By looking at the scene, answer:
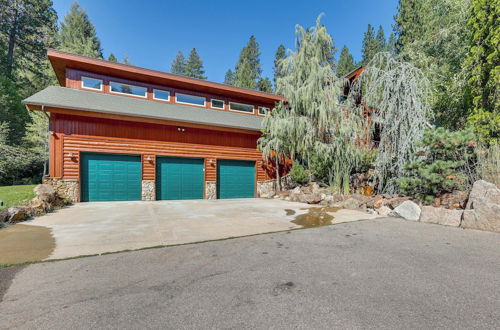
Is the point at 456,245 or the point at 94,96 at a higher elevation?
the point at 94,96

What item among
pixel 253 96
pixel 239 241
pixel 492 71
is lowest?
pixel 239 241

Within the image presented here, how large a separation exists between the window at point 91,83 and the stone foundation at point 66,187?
13.7 feet

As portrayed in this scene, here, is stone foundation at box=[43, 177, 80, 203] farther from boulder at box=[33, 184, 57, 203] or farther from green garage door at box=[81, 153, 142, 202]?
boulder at box=[33, 184, 57, 203]

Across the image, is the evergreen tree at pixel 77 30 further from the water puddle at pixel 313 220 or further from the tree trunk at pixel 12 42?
the water puddle at pixel 313 220

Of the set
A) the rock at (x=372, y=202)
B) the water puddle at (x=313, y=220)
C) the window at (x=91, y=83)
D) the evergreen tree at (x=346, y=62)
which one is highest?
the evergreen tree at (x=346, y=62)

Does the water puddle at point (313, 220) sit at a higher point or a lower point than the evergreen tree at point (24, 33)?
lower

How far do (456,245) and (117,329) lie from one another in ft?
14.5

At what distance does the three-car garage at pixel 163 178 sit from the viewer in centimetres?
834

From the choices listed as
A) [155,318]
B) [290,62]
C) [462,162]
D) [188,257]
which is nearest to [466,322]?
[155,318]

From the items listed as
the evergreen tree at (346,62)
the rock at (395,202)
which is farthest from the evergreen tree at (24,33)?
the evergreen tree at (346,62)

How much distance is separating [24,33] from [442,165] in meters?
30.7

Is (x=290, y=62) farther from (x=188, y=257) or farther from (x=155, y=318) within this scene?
(x=155, y=318)

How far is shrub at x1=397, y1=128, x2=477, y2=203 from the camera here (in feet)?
17.1

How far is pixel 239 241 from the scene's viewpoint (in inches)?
138
